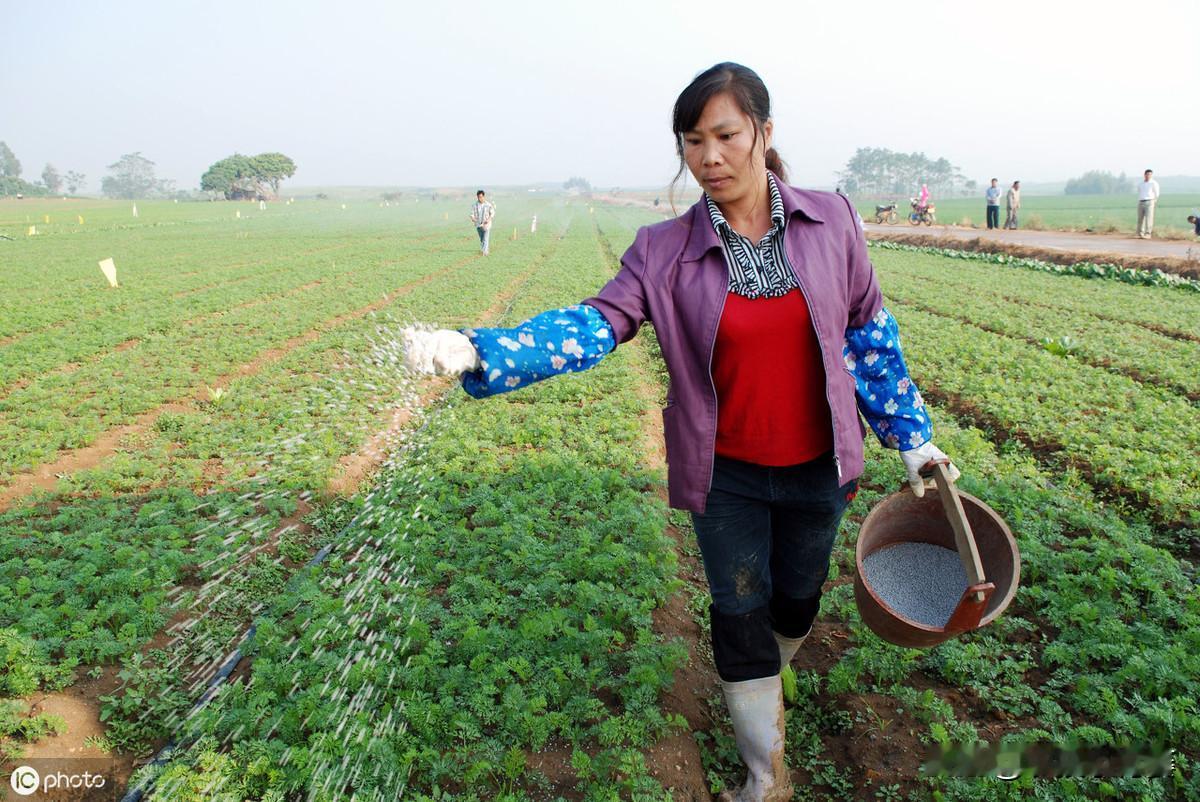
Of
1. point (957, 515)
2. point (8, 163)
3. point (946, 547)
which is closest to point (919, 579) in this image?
point (946, 547)

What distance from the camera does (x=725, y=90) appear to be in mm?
1995

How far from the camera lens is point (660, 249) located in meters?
2.12

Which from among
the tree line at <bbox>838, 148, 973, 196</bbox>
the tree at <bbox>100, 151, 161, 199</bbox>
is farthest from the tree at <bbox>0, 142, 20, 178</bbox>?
the tree line at <bbox>838, 148, 973, 196</bbox>

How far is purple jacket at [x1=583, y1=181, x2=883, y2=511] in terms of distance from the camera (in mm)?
2057

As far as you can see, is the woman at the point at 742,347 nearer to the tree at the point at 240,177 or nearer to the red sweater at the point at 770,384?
the red sweater at the point at 770,384

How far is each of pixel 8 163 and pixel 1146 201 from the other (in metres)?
191

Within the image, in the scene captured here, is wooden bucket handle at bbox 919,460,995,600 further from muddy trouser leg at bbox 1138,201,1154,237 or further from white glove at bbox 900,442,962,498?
muddy trouser leg at bbox 1138,201,1154,237

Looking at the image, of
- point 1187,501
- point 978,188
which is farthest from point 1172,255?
point 978,188

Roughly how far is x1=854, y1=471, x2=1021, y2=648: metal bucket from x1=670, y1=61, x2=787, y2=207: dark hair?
59.5 inches

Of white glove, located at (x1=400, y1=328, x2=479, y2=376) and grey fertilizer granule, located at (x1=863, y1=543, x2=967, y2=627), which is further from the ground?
white glove, located at (x1=400, y1=328, x2=479, y2=376)

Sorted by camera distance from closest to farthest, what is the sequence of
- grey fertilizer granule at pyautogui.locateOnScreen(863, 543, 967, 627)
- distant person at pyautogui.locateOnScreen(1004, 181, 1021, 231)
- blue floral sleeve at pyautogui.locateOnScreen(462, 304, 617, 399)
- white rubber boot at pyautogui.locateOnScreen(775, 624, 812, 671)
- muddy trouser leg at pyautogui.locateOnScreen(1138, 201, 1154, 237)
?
blue floral sleeve at pyautogui.locateOnScreen(462, 304, 617, 399) < white rubber boot at pyautogui.locateOnScreen(775, 624, 812, 671) < grey fertilizer granule at pyautogui.locateOnScreen(863, 543, 967, 627) < muddy trouser leg at pyautogui.locateOnScreen(1138, 201, 1154, 237) < distant person at pyautogui.locateOnScreen(1004, 181, 1021, 231)

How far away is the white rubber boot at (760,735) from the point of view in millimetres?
2475

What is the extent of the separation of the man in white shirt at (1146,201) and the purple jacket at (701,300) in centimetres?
2430

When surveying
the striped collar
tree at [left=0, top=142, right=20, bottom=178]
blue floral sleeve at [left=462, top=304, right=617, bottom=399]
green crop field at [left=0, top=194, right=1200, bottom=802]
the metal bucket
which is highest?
tree at [left=0, top=142, right=20, bottom=178]
